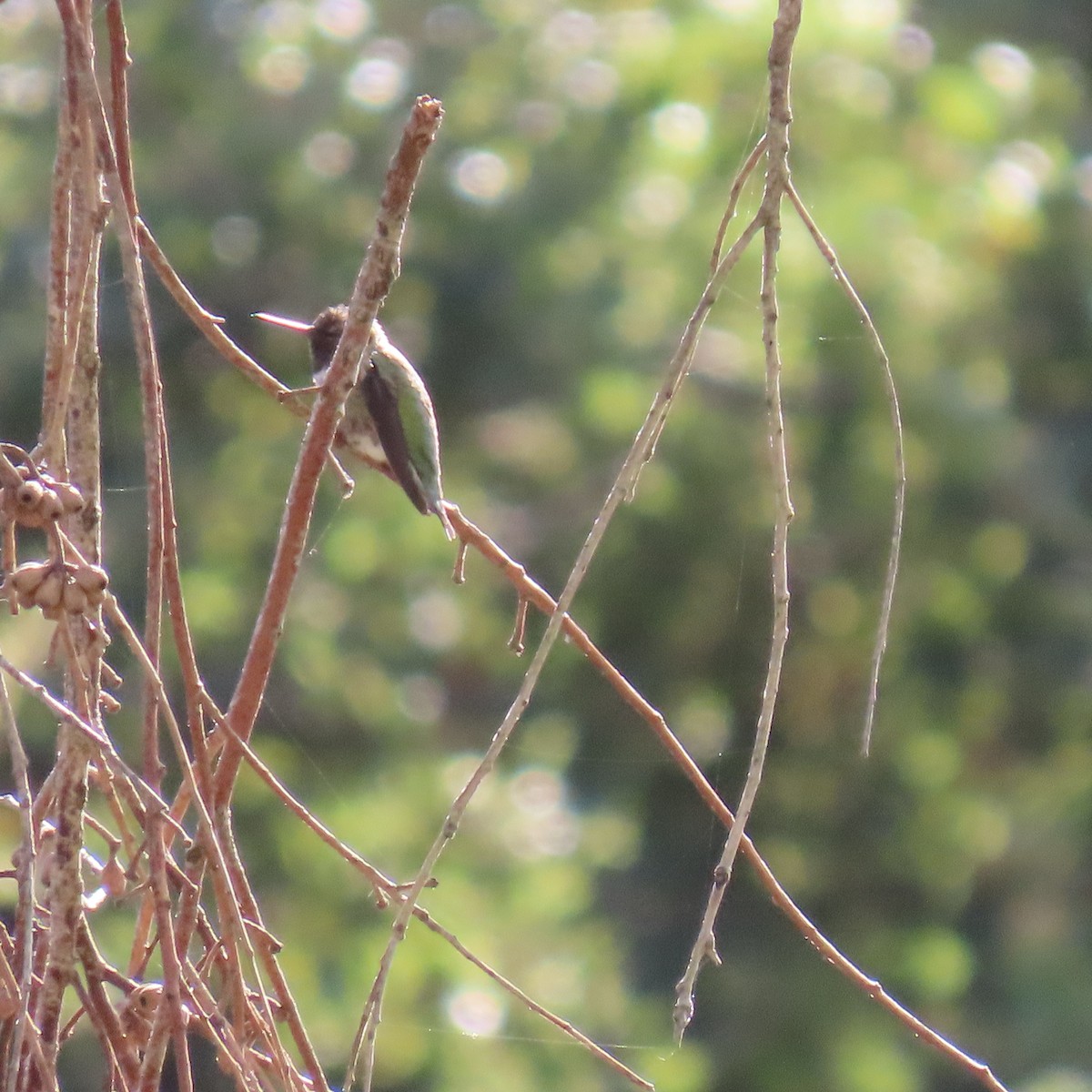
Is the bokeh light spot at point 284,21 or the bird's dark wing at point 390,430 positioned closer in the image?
the bird's dark wing at point 390,430

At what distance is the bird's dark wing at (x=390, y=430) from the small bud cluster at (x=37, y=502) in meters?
2.08

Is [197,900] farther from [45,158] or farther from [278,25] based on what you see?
[278,25]

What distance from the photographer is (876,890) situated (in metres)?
6.98

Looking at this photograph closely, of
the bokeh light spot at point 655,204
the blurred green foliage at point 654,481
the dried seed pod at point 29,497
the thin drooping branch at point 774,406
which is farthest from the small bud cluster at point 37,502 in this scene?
the bokeh light spot at point 655,204

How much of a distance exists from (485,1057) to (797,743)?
6.76ft

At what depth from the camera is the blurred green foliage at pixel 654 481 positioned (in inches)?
244

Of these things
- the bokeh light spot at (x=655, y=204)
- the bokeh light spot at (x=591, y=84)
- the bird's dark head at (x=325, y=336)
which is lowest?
the bokeh light spot at (x=655, y=204)

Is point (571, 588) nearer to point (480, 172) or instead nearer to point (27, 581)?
point (27, 581)

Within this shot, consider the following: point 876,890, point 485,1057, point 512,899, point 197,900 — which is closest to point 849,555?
point 876,890

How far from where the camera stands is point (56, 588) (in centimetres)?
121

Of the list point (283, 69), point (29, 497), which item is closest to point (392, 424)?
point (29, 497)

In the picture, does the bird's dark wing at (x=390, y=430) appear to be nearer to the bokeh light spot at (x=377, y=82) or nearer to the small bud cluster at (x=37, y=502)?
the small bud cluster at (x=37, y=502)

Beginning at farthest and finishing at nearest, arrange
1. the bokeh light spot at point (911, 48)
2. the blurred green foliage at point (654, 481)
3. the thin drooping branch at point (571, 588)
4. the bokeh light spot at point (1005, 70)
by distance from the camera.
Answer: the bokeh light spot at point (1005, 70)
the bokeh light spot at point (911, 48)
the blurred green foliage at point (654, 481)
the thin drooping branch at point (571, 588)

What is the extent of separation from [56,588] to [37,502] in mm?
68
